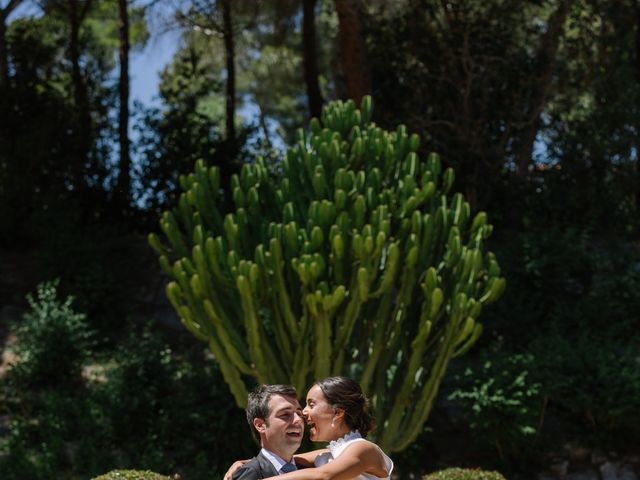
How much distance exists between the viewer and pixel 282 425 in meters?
3.58

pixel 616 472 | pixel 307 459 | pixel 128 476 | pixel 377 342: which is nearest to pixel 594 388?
pixel 616 472

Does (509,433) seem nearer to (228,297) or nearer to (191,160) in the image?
(228,297)

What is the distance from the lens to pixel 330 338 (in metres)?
9.33

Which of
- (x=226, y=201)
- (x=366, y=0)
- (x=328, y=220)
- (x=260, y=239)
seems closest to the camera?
(x=328, y=220)

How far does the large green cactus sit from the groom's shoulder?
17.0 feet

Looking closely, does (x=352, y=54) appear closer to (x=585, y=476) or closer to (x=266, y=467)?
(x=585, y=476)

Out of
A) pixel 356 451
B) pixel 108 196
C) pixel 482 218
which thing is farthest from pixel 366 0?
pixel 356 451

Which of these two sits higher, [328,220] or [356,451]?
[328,220]

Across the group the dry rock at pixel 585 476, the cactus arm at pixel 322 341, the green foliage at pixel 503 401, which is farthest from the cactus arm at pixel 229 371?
the dry rock at pixel 585 476

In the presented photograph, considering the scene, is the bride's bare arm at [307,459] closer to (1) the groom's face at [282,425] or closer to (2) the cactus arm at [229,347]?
(1) the groom's face at [282,425]

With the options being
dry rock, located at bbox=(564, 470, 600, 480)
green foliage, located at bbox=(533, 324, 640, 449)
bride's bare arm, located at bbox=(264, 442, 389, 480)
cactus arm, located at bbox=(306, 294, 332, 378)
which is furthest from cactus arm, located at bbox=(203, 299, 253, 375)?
bride's bare arm, located at bbox=(264, 442, 389, 480)

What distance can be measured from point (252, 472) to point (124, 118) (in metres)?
13.3

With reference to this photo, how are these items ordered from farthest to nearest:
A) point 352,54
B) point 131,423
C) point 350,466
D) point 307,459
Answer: point 352,54
point 131,423
point 307,459
point 350,466

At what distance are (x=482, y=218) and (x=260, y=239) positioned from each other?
6.94ft
